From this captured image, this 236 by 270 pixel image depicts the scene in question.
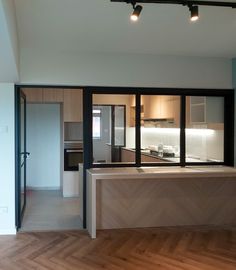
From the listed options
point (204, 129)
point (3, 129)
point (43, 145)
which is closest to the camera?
point (3, 129)

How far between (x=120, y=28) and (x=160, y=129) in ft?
7.54

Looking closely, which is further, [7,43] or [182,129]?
[182,129]

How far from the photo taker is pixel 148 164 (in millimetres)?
5305

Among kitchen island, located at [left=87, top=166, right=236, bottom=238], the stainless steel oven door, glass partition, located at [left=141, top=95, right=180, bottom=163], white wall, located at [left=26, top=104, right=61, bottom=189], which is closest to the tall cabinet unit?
the stainless steel oven door

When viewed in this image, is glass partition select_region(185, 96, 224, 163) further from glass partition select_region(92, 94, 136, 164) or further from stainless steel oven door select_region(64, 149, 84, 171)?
stainless steel oven door select_region(64, 149, 84, 171)

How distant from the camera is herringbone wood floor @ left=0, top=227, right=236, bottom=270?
3.74 metres

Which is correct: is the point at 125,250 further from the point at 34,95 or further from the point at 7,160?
the point at 34,95

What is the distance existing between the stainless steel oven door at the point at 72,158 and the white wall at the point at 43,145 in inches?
37.2

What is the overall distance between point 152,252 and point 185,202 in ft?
4.17

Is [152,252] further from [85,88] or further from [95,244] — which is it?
[85,88]

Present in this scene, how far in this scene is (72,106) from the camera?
23.2 ft

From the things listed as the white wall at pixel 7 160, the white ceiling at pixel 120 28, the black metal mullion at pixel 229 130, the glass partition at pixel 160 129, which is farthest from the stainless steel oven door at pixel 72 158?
the black metal mullion at pixel 229 130

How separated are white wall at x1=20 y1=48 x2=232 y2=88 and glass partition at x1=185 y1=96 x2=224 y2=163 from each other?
34 centimetres

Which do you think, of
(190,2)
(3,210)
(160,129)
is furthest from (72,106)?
(190,2)
